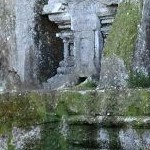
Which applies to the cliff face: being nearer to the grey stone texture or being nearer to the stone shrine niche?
the stone shrine niche

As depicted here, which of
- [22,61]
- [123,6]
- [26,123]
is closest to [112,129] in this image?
[26,123]

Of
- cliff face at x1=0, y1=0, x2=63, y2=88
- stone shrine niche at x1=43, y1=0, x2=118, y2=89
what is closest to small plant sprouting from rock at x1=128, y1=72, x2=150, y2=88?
stone shrine niche at x1=43, y1=0, x2=118, y2=89

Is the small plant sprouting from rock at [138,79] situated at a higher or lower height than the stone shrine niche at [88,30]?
lower

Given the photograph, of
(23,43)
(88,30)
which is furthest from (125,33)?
(23,43)

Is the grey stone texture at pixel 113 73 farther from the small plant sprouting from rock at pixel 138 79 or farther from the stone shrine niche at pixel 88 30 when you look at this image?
the stone shrine niche at pixel 88 30

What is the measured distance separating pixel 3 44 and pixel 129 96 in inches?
123

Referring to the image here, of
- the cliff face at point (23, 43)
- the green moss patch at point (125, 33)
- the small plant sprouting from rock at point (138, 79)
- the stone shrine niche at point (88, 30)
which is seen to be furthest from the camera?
the cliff face at point (23, 43)

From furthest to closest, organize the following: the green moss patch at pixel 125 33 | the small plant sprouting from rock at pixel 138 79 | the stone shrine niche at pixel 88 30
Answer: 1. the stone shrine niche at pixel 88 30
2. the green moss patch at pixel 125 33
3. the small plant sprouting from rock at pixel 138 79

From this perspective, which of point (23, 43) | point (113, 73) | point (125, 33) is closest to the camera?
point (113, 73)

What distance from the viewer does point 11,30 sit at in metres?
6.52

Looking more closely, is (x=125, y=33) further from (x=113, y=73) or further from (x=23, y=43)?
(x=23, y=43)

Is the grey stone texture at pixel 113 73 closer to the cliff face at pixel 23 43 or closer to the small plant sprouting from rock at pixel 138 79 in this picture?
the small plant sprouting from rock at pixel 138 79

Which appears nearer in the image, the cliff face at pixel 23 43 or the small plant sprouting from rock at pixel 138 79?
the small plant sprouting from rock at pixel 138 79

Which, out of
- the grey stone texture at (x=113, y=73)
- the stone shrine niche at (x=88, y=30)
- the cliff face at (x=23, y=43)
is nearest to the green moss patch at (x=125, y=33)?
the grey stone texture at (x=113, y=73)
